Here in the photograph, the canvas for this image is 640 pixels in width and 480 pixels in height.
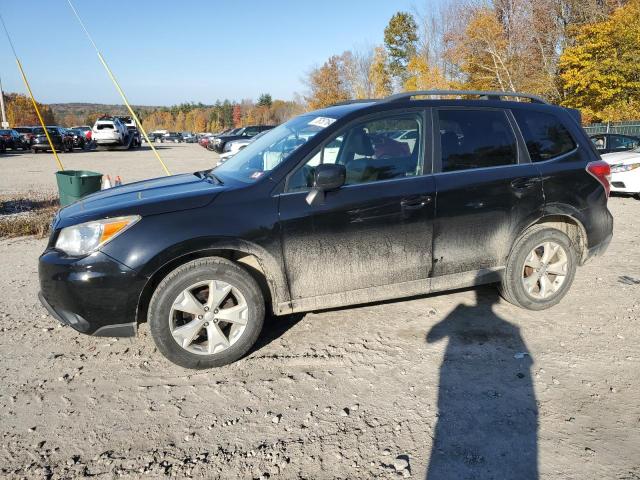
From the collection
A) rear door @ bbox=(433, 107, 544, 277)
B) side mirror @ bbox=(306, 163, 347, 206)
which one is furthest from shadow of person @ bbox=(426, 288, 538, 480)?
side mirror @ bbox=(306, 163, 347, 206)

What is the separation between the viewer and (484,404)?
2.89 meters

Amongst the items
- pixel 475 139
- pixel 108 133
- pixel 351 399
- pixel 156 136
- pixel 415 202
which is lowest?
pixel 351 399

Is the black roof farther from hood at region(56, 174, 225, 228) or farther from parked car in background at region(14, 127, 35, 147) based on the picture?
parked car in background at region(14, 127, 35, 147)

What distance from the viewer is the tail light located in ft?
14.1

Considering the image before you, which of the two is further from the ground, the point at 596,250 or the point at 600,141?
the point at 600,141

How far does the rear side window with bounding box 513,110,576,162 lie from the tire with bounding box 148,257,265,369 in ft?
8.89

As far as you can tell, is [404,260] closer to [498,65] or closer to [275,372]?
[275,372]

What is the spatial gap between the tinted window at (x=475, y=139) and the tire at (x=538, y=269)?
73 centimetres

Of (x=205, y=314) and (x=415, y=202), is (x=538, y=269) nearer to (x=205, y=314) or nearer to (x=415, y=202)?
(x=415, y=202)

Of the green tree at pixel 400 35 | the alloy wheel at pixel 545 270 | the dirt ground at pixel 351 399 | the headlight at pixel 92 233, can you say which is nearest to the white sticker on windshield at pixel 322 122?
the headlight at pixel 92 233

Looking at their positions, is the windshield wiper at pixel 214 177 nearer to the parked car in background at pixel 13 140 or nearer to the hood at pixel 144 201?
the hood at pixel 144 201

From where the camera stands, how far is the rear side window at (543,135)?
4.16 metres

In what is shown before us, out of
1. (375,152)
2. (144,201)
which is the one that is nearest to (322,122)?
(375,152)

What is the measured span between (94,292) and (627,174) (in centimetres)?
1073
